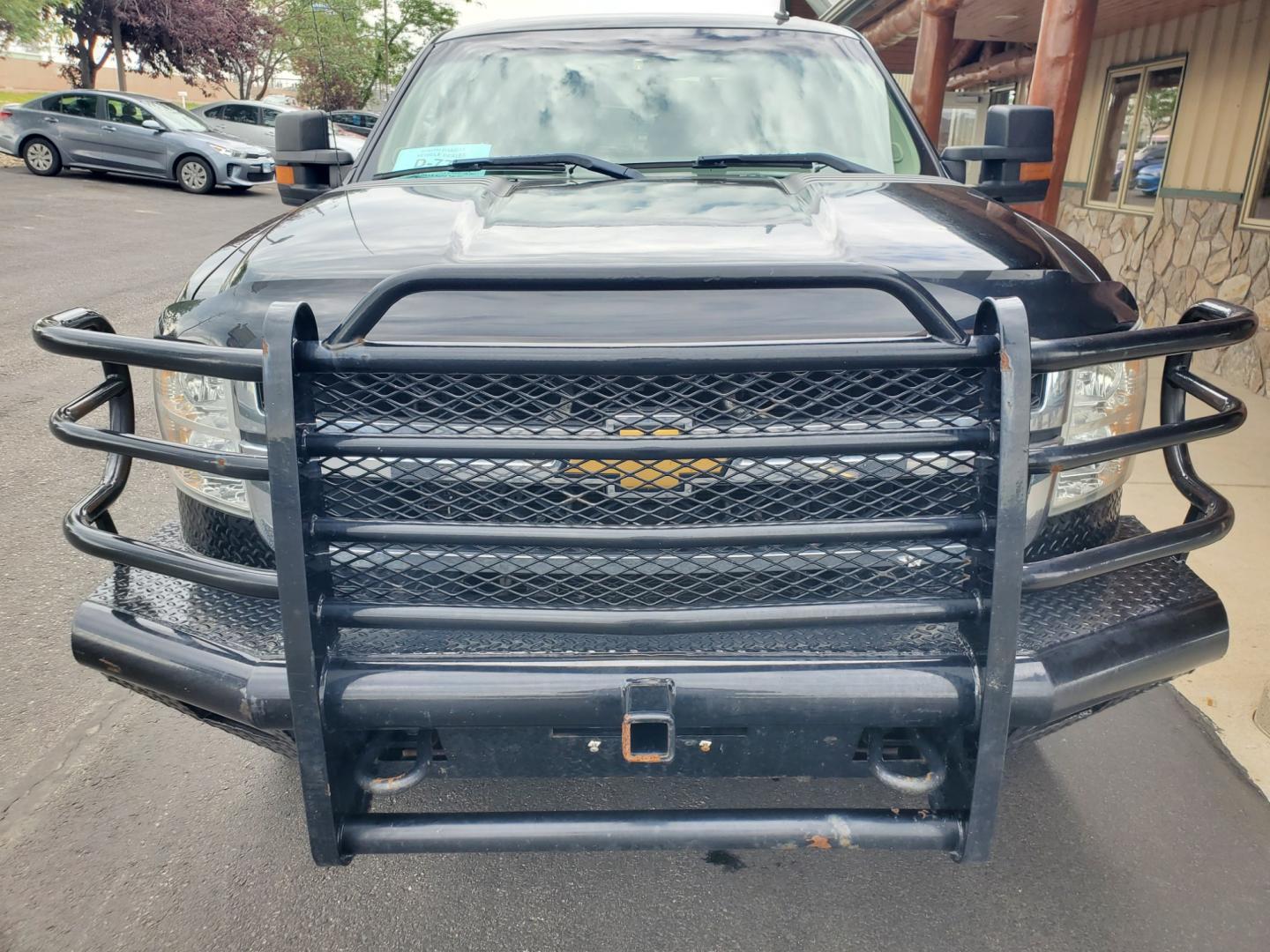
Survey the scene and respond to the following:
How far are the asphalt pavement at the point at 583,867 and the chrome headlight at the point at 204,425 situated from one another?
97cm

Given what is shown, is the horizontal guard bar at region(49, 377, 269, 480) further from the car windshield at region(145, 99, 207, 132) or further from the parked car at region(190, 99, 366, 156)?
the parked car at region(190, 99, 366, 156)

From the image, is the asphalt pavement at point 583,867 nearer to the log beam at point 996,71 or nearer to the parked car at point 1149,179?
the parked car at point 1149,179

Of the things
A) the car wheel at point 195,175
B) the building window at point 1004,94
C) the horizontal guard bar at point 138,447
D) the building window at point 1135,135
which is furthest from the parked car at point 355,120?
the horizontal guard bar at point 138,447

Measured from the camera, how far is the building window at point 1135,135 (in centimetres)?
892

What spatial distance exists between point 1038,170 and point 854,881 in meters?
2.57

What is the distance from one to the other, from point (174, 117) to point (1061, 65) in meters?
17.2

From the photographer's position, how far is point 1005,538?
164 cm

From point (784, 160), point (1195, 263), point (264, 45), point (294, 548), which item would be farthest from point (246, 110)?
point (294, 548)

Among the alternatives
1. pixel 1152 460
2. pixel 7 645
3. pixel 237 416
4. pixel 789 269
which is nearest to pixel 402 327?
pixel 237 416

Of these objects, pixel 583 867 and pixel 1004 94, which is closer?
pixel 583 867

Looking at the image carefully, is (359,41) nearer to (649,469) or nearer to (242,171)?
(242,171)

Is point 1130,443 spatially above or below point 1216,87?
below

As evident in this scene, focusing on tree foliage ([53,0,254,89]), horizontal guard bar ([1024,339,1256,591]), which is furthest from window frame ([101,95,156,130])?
horizontal guard bar ([1024,339,1256,591])

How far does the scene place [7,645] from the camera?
10.8 feet
